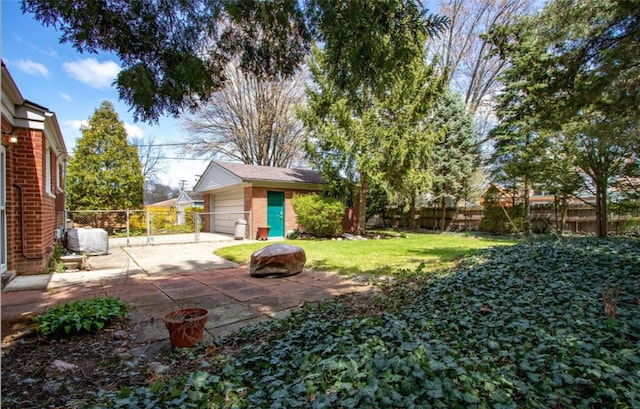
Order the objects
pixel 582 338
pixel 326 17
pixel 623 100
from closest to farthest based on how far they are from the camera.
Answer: pixel 582 338 → pixel 326 17 → pixel 623 100

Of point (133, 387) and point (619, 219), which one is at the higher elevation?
point (619, 219)

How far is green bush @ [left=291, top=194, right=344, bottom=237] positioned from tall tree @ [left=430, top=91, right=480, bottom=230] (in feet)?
17.4

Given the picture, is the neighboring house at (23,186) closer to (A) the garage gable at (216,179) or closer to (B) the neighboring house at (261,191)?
(B) the neighboring house at (261,191)

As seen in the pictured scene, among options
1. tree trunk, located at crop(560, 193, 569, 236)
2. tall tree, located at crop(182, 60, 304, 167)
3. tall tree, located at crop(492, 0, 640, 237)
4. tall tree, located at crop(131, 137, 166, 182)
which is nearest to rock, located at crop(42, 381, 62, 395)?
tall tree, located at crop(492, 0, 640, 237)

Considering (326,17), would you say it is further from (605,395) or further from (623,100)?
(623,100)

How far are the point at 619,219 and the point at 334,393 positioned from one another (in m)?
13.3

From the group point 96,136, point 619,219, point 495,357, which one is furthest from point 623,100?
point 96,136

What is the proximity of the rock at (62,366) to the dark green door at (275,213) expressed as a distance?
11571 mm

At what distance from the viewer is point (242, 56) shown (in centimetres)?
341

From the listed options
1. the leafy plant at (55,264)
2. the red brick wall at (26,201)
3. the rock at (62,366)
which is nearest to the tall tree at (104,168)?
the leafy plant at (55,264)

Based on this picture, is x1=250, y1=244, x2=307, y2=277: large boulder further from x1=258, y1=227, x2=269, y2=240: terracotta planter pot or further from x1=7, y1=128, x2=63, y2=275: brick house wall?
x1=258, y1=227, x2=269, y2=240: terracotta planter pot

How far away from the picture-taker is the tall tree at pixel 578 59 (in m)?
4.28

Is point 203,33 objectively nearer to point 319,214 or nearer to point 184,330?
point 184,330

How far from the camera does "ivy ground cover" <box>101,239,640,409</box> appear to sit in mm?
1884
